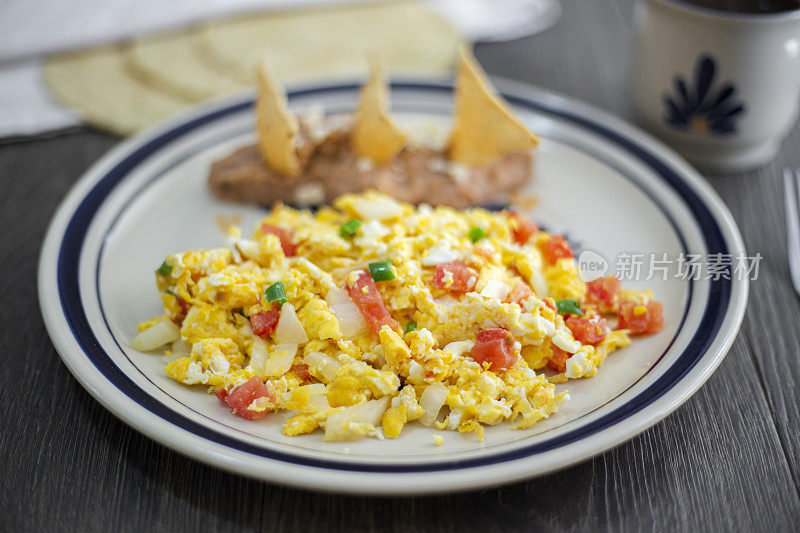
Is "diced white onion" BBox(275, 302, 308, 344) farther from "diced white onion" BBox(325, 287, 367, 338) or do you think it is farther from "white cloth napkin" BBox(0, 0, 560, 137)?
"white cloth napkin" BBox(0, 0, 560, 137)

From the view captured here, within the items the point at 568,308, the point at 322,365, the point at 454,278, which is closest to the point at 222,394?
the point at 322,365

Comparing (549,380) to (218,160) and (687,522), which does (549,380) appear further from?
(218,160)

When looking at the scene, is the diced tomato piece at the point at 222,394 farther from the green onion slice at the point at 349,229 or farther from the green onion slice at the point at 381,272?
the green onion slice at the point at 349,229

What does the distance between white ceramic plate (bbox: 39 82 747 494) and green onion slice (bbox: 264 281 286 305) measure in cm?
37

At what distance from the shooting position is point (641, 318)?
248 centimetres

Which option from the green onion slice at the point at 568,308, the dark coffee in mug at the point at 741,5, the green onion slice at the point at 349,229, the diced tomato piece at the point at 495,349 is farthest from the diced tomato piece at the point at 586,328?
the dark coffee in mug at the point at 741,5

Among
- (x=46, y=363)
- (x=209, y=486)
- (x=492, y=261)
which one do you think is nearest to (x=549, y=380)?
(x=492, y=261)

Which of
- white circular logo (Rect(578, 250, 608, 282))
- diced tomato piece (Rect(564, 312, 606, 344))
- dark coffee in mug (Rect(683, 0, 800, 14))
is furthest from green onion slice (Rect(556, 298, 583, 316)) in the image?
dark coffee in mug (Rect(683, 0, 800, 14))

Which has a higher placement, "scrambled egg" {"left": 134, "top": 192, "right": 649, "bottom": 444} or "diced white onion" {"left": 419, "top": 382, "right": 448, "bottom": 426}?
"scrambled egg" {"left": 134, "top": 192, "right": 649, "bottom": 444}

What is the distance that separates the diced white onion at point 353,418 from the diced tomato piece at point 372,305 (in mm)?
249

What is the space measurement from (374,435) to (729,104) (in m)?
2.34

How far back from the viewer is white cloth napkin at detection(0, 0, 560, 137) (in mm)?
4254

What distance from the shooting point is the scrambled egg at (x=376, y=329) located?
85.7 inches

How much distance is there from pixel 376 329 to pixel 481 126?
4.02ft
